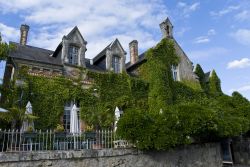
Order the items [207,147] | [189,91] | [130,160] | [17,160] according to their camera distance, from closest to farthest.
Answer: [17,160], [130,160], [207,147], [189,91]

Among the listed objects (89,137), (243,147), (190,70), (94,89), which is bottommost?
(243,147)

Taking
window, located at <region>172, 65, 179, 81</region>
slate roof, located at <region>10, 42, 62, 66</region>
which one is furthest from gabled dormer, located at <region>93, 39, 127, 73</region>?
window, located at <region>172, 65, 179, 81</region>

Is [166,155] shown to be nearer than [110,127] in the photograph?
Yes

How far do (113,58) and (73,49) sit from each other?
3220 mm

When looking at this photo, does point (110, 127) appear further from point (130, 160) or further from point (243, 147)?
point (243, 147)

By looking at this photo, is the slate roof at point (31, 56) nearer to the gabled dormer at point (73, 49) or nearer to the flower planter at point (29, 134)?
the gabled dormer at point (73, 49)

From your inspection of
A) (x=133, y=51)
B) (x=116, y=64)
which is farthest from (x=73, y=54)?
(x=133, y=51)

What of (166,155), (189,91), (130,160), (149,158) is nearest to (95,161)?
(130,160)

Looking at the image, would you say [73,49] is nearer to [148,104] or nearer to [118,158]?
[148,104]

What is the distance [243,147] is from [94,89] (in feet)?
39.2

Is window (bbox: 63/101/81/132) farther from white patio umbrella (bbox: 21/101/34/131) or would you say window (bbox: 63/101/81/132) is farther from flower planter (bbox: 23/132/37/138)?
flower planter (bbox: 23/132/37/138)

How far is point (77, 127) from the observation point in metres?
13.6

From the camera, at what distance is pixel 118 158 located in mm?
8625

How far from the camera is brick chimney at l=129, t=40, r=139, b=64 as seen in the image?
21625 millimetres
